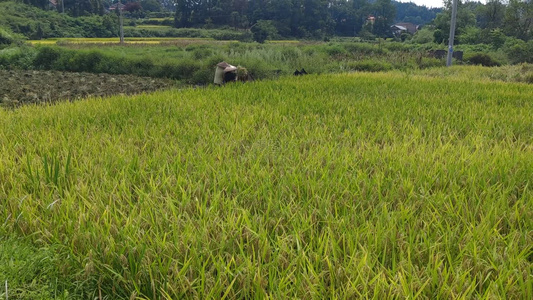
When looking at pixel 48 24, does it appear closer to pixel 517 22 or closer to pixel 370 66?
pixel 370 66

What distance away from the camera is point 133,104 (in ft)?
13.4

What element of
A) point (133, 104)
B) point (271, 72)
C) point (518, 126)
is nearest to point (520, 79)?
point (271, 72)

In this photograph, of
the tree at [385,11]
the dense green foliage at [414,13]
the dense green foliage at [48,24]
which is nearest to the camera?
the dense green foliage at [48,24]

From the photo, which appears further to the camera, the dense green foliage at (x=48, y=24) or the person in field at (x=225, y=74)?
the dense green foliage at (x=48, y=24)

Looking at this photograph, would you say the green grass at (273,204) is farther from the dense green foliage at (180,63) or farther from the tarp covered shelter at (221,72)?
the dense green foliage at (180,63)

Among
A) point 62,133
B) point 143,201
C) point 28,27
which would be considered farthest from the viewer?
point 28,27

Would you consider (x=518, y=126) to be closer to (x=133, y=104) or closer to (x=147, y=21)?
(x=133, y=104)

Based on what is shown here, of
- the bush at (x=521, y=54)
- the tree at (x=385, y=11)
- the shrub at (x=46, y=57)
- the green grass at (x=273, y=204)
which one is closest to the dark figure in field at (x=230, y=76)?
Answer: the green grass at (x=273, y=204)

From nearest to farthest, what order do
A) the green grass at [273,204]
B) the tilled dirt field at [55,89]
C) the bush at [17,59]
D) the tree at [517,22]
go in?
the green grass at [273,204] < the tilled dirt field at [55,89] < the bush at [17,59] < the tree at [517,22]

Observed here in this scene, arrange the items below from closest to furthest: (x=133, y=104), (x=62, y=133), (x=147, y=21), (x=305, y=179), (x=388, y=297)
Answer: (x=388, y=297) < (x=305, y=179) < (x=62, y=133) < (x=133, y=104) < (x=147, y=21)

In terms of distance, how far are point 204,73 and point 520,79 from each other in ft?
25.2

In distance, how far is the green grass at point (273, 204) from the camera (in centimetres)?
111

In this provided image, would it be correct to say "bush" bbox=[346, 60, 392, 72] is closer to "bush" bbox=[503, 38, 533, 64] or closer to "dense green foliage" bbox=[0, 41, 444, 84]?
"dense green foliage" bbox=[0, 41, 444, 84]

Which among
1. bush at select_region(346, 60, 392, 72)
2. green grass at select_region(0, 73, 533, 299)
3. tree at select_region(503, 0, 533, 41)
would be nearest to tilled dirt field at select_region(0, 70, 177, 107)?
green grass at select_region(0, 73, 533, 299)
